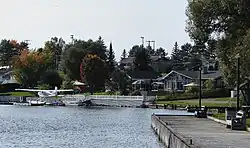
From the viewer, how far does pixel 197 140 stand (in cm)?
3525

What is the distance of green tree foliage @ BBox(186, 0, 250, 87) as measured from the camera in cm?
5575

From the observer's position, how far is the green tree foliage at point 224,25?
5575cm

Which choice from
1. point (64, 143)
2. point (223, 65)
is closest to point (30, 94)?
point (223, 65)

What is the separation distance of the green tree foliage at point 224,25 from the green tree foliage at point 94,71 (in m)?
92.7

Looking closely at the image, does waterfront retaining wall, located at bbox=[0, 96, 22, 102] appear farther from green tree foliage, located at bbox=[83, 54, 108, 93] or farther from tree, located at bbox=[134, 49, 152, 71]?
tree, located at bbox=[134, 49, 152, 71]

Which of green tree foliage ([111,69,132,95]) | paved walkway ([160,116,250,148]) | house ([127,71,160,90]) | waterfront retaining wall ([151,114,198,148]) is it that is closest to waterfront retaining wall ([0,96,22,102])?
green tree foliage ([111,69,132,95])

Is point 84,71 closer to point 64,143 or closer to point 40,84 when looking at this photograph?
point 40,84

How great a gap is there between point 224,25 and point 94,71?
317ft

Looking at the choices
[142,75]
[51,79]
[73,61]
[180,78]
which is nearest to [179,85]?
[180,78]

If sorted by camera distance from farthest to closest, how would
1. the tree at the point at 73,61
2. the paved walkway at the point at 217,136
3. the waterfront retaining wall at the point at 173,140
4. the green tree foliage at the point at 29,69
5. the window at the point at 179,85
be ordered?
1. the green tree foliage at the point at 29,69
2. the tree at the point at 73,61
3. the window at the point at 179,85
4. the paved walkway at the point at 217,136
5. the waterfront retaining wall at the point at 173,140

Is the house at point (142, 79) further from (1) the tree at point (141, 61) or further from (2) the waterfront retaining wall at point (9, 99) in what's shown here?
(2) the waterfront retaining wall at point (9, 99)

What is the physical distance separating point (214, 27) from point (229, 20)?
1.62 metres

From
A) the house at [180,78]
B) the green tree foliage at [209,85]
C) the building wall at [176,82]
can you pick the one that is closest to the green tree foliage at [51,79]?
the house at [180,78]

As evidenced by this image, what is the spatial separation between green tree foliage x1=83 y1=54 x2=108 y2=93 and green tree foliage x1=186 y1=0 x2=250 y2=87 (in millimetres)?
92696
